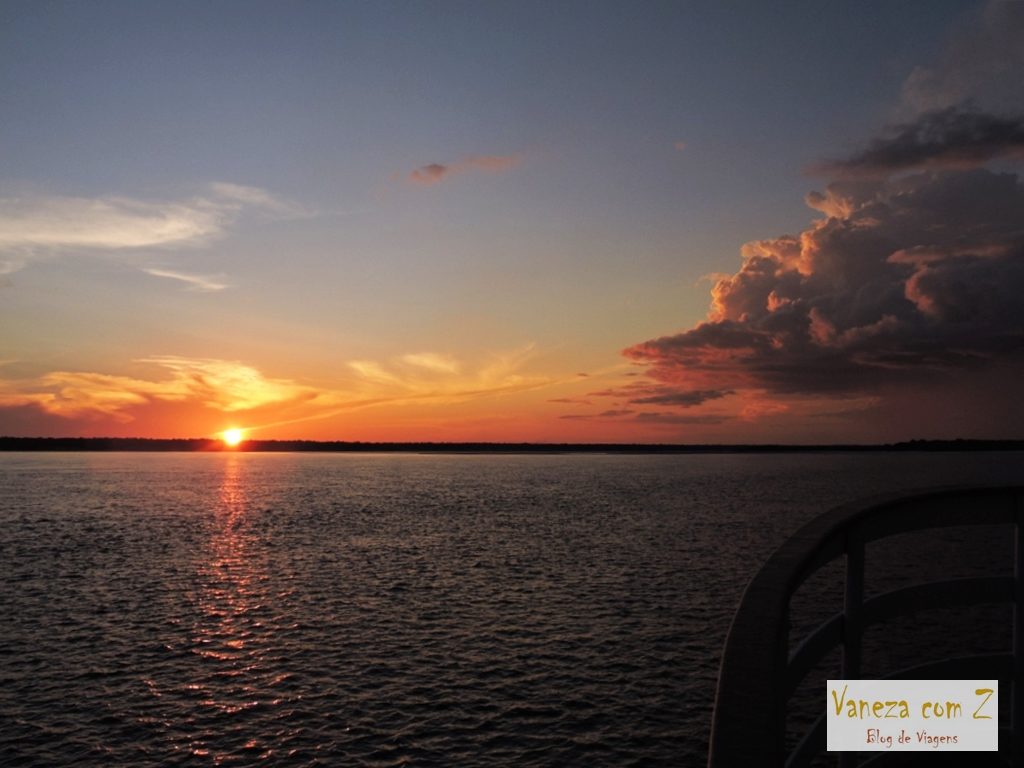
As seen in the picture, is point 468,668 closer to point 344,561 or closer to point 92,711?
A: point 92,711

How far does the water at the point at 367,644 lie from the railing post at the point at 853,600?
659 inches

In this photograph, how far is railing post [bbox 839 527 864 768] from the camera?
15.7ft

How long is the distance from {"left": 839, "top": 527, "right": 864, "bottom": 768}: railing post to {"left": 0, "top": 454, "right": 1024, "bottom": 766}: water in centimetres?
1675

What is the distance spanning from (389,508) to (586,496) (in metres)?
35.7

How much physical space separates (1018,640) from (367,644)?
27614 millimetres

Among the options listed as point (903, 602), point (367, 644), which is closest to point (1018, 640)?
point (903, 602)

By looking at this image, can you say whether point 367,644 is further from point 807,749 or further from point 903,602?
point 807,749

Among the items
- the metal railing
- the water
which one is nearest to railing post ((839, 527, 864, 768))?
the metal railing

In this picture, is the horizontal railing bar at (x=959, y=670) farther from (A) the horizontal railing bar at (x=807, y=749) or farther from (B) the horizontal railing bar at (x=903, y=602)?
(A) the horizontal railing bar at (x=807, y=749)

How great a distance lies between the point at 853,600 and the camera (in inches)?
189

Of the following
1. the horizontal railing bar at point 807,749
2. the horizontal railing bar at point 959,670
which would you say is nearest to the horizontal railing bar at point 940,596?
the horizontal railing bar at point 959,670

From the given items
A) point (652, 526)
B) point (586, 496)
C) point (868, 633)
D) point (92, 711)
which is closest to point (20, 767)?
point (92, 711)

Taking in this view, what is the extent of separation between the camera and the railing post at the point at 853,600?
15.7 ft

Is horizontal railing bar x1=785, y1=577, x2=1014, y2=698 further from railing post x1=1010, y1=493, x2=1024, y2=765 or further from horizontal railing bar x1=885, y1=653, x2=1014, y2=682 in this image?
horizontal railing bar x1=885, y1=653, x2=1014, y2=682
